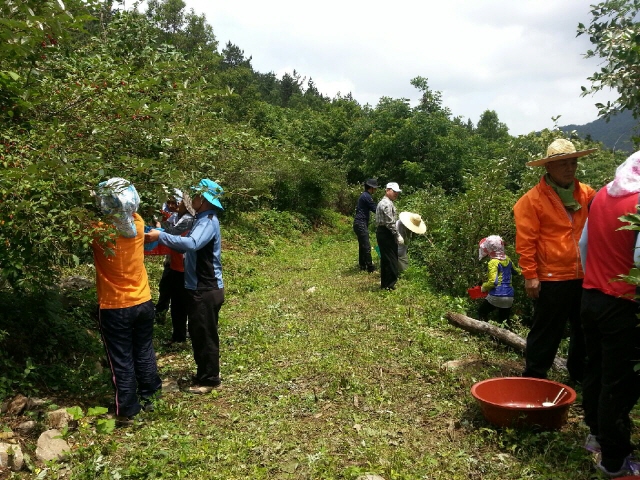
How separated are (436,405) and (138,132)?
144 inches

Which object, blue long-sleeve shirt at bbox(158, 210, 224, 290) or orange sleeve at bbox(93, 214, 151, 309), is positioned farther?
blue long-sleeve shirt at bbox(158, 210, 224, 290)

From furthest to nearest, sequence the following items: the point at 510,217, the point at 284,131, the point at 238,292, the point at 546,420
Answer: the point at 284,131 < the point at 238,292 < the point at 510,217 < the point at 546,420

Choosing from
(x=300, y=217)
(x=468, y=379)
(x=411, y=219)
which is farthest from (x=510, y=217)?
(x=300, y=217)

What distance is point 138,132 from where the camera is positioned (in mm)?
5051

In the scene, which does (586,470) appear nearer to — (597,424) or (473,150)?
(597,424)

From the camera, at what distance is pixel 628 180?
3.16 metres

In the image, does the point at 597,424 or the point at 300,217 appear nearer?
the point at 597,424

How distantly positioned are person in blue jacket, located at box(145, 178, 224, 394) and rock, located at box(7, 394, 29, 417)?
139cm

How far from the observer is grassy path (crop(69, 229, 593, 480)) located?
140 inches

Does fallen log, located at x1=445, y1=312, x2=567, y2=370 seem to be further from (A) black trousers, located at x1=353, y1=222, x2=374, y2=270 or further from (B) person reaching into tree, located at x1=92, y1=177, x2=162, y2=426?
(A) black trousers, located at x1=353, y1=222, x2=374, y2=270

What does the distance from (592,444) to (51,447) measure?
3.73 metres

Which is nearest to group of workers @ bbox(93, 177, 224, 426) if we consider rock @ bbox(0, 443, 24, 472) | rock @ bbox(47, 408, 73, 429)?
rock @ bbox(47, 408, 73, 429)

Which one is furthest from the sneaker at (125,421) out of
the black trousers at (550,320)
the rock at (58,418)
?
the black trousers at (550,320)

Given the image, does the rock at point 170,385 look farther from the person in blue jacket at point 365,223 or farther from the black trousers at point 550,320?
the person in blue jacket at point 365,223
